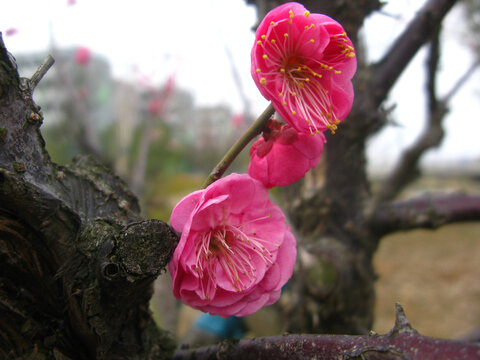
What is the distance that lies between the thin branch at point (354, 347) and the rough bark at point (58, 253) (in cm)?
26

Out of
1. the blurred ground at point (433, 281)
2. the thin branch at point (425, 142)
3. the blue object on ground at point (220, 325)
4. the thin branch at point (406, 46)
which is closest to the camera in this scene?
the thin branch at point (406, 46)

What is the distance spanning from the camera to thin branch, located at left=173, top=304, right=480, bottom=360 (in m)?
0.50

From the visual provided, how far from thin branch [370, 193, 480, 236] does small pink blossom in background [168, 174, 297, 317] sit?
105 cm

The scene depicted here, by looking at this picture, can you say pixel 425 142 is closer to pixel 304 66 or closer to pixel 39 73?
pixel 304 66

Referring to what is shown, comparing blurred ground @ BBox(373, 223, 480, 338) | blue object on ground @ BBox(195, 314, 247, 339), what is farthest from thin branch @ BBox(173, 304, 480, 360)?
blurred ground @ BBox(373, 223, 480, 338)

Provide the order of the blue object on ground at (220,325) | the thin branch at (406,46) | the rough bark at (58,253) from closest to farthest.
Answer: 1. the rough bark at (58,253)
2. the thin branch at (406,46)
3. the blue object on ground at (220,325)

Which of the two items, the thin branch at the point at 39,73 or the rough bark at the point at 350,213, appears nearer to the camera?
the thin branch at the point at 39,73

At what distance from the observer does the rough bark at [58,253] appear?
2.18ft

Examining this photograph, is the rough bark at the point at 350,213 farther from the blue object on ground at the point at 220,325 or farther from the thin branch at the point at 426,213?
the blue object on ground at the point at 220,325

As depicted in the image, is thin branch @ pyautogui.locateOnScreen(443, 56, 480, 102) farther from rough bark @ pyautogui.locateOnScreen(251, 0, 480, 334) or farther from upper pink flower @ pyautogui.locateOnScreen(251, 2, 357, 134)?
upper pink flower @ pyautogui.locateOnScreen(251, 2, 357, 134)

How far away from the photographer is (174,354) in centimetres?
94

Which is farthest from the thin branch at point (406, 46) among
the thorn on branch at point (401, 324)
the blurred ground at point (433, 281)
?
the blurred ground at point (433, 281)

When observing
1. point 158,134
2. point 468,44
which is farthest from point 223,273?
point 158,134

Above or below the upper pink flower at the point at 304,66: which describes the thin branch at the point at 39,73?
below
